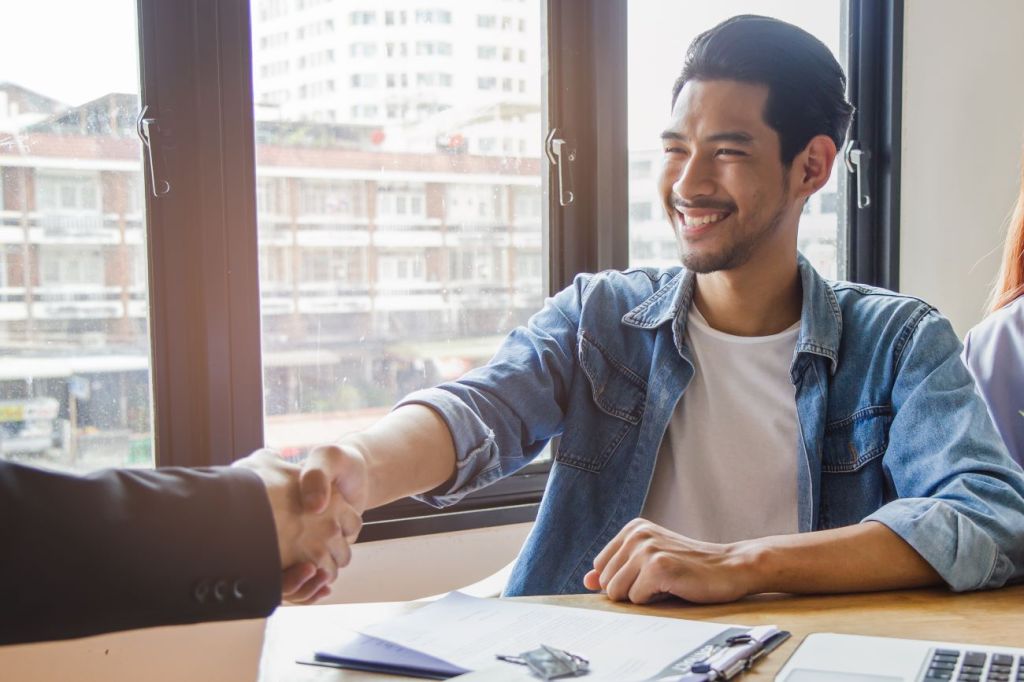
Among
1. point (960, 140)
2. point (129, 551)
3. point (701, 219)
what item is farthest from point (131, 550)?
point (960, 140)

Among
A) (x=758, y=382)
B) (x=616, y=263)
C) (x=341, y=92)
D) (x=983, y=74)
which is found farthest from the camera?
(x=983, y=74)

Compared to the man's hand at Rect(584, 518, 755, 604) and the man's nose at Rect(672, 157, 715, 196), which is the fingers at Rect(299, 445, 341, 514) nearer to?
the man's hand at Rect(584, 518, 755, 604)

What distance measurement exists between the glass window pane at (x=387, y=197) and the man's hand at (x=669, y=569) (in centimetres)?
106

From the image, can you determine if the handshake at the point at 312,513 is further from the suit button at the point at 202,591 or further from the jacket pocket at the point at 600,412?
the jacket pocket at the point at 600,412

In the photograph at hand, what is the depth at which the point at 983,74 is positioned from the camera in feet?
8.82

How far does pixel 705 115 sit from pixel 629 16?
935 millimetres

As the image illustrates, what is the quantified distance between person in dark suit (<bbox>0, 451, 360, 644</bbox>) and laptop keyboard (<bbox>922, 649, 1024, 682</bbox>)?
584 millimetres

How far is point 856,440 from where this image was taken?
141 cm

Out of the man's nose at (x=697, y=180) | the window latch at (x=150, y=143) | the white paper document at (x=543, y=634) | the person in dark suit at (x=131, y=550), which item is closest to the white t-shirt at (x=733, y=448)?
the man's nose at (x=697, y=180)

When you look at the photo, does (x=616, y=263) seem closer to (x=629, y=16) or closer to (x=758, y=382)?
(x=629, y=16)

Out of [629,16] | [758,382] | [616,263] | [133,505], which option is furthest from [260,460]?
[629,16]

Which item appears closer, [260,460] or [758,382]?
[260,460]

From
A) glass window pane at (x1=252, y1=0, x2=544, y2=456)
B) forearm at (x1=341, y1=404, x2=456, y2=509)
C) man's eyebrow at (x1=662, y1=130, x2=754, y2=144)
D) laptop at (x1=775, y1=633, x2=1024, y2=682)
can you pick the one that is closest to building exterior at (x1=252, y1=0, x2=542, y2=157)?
glass window pane at (x1=252, y1=0, x2=544, y2=456)

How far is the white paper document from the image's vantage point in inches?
34.3
